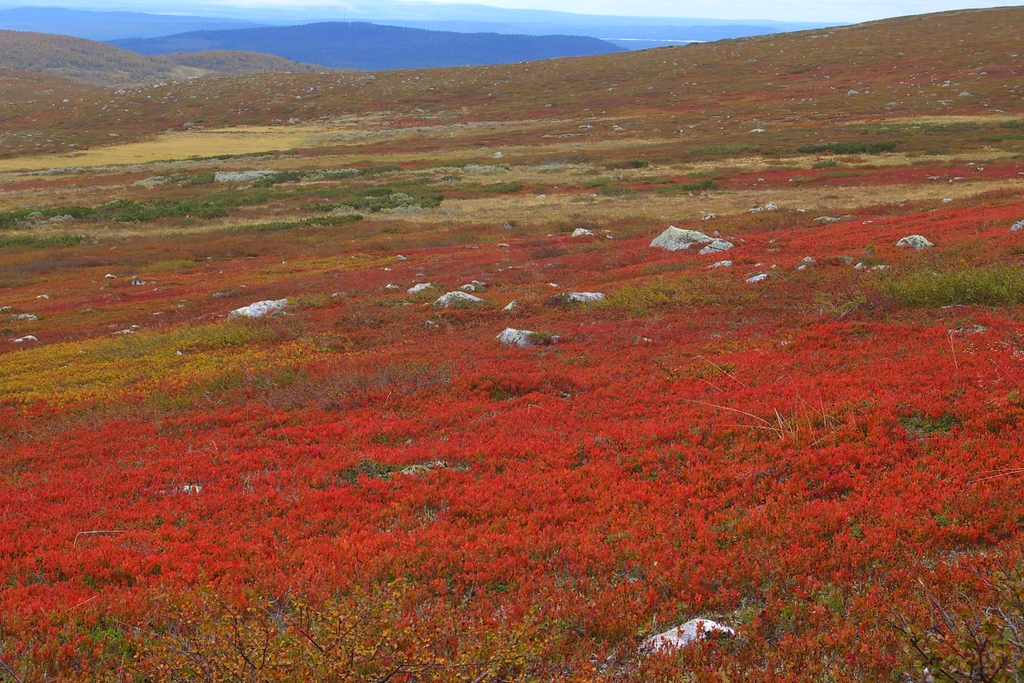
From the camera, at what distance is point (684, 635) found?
597 centimetres

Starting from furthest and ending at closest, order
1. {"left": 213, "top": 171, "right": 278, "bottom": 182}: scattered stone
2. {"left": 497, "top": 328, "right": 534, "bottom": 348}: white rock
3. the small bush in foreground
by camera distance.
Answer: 1. {"left": 213, "top": 171, "right": 278, "bottom": 182}: scattered stone
2. {"left": 497, "top": 328, "right": 534, "bottom": 348}: white rock
3. the small bush in foreground

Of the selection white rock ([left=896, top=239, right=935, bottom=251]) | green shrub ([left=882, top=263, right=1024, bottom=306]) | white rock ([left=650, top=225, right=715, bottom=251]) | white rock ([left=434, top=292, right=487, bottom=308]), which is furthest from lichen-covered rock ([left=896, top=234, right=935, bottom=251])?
white rock ([left=434, top=292, right=487, bottom=308])

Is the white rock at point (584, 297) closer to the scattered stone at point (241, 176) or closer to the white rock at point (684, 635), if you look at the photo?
the white rock at point (684, 635)

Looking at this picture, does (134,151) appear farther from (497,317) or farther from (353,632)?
(353,632)

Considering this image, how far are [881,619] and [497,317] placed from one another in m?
16.5

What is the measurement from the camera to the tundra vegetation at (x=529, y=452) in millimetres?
5793

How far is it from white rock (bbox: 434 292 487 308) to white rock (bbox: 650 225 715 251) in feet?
36.5

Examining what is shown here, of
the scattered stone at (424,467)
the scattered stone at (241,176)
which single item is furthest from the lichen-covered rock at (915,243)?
the scattered stone at (241,176)

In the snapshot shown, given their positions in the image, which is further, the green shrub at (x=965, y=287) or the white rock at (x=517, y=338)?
the white rock at (x=517, y=338)

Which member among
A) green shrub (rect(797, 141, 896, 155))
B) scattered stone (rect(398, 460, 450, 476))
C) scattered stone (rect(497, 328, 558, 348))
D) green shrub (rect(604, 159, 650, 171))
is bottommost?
scattered stone (rect(497, 328, 558, 348))

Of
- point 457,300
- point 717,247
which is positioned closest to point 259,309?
point 457,300

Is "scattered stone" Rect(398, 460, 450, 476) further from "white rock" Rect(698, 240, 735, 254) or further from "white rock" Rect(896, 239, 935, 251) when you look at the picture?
"white rock" Rect(698, 240, 735, 254)

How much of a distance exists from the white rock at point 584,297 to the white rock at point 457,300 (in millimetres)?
2961

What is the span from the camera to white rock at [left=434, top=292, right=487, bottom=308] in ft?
74.7
